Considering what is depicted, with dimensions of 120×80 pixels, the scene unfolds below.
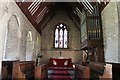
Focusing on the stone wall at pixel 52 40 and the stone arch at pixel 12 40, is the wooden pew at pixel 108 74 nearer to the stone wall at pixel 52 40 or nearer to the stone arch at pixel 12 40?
the stone arch at pixel 12 40

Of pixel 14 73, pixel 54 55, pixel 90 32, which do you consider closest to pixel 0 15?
pixel 14 73

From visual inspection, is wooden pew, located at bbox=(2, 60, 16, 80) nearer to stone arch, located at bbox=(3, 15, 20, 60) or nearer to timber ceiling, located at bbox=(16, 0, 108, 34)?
stone arch, located at bbox=(3, 15, 20, 60)

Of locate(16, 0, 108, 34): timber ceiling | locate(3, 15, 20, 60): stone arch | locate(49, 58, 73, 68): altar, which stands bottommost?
locate(49, 58, 73, 68): altar

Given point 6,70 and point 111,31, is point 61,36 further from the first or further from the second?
point 6,70

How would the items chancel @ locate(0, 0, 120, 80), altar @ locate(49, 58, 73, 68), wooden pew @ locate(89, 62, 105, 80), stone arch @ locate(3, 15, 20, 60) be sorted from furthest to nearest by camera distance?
altar @ locate(49, 58, 73, 68) → stone arch @ locate(3, 15, 20, 60) → chancel @ locate(0, 0, 120, 80) → wooden pew @ locate(89, 62, 105, 80)

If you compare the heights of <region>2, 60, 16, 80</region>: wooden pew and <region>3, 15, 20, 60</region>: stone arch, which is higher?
<region>3, 15, 20, 60</region>: stone arch

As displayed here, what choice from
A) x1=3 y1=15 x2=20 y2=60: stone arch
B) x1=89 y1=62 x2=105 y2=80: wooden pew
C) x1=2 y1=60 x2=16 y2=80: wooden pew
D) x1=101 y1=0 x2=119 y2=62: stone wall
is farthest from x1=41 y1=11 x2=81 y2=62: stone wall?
x1=89 y1=62 x2=105 y2=80: wooden pew

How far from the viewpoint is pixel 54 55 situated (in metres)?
14.5

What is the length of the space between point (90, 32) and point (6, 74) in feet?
16.5

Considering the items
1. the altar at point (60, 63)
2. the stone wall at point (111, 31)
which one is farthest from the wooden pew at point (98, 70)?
the altar at point (60, 63)

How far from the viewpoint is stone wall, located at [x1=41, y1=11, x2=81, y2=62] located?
14.5 meters

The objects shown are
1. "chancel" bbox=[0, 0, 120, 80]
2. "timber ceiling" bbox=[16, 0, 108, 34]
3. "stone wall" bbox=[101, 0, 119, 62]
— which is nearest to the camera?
"chancel" bbox=[0, 0, 120, 80]

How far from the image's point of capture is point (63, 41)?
49.6ft

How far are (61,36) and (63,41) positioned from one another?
495 mm
